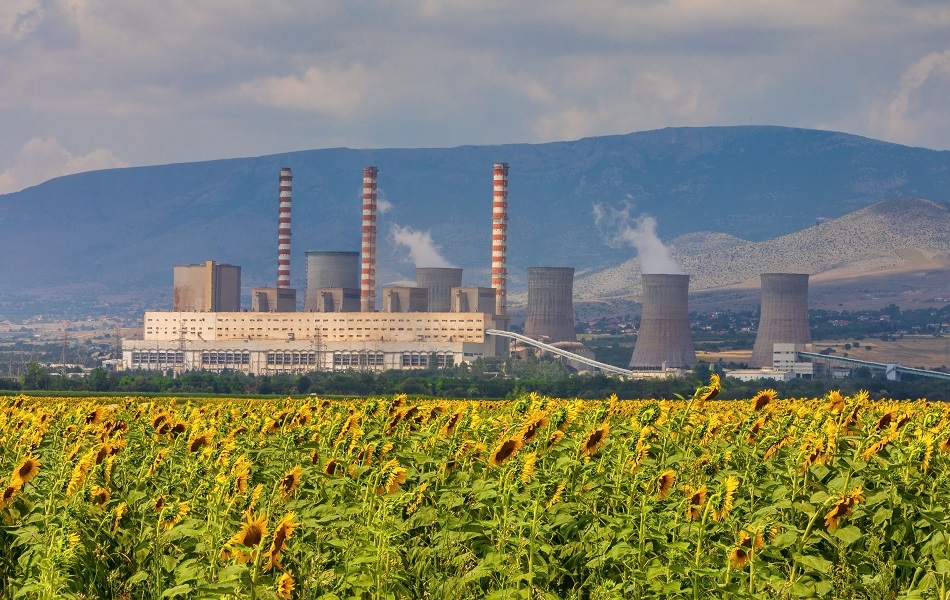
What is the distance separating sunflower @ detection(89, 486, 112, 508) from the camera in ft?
36.3

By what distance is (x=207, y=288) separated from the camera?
552 feet

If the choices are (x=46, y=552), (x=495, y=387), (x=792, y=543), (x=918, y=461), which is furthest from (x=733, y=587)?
(x=495, y=387)

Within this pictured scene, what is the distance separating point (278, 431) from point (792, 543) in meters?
5.51

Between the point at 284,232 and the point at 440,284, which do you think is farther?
the point at 284,232

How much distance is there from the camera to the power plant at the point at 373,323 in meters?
152

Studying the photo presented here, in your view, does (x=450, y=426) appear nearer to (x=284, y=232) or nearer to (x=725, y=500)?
(x=725, y=500)

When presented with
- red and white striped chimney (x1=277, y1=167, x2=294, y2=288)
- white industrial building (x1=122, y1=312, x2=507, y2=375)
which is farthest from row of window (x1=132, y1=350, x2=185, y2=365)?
red and white striped chimney (x1=277, y1=167, x2=294, y2=288)

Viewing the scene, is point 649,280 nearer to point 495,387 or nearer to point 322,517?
point 495,387

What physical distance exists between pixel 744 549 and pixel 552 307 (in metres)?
164

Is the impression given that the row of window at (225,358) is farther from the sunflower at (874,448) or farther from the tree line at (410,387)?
the sunflower at (874,448)

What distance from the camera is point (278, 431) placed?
1362 centimetres

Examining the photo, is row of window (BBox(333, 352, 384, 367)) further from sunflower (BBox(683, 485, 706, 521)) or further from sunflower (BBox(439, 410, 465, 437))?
→ sunflower (BBox(683, 485, 706, 521))

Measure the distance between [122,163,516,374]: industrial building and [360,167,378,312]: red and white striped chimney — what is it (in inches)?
4.4

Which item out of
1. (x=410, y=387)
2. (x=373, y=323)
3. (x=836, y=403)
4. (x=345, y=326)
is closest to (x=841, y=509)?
(x=836, y=403)
